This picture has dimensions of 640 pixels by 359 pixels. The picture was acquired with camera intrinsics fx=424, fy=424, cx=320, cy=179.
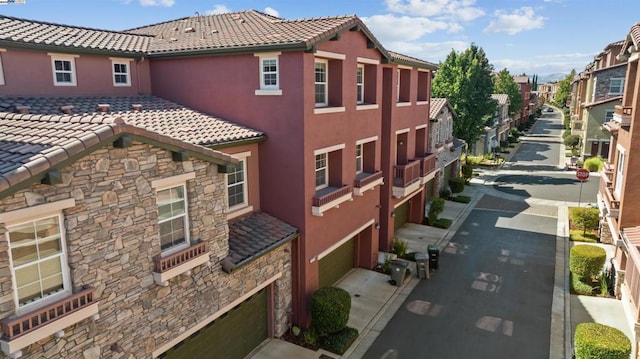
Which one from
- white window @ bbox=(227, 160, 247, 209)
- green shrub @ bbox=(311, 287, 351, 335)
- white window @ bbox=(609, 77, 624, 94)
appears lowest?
green shrub @ bbox=(311, 287, 351, 335)

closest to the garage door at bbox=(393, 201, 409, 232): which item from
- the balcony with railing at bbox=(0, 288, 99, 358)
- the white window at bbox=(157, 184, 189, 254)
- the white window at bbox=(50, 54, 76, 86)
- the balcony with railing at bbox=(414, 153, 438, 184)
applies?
the balcony with railing at bbox=(414, 153, 438, 184)

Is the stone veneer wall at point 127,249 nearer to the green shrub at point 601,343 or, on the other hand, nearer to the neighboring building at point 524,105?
the green shrub at point 601,343

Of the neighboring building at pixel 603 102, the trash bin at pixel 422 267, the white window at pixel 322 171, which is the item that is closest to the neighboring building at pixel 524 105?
the neighboring building at pixel 603 102

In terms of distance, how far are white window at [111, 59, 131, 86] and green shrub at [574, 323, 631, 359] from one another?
17.6m

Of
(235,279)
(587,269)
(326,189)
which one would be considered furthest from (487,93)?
(235,279)

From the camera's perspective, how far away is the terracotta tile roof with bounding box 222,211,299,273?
11627 mm

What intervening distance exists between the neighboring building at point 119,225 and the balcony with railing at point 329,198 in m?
1.15

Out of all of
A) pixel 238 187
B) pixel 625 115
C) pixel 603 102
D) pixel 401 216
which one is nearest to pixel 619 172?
pixel 625 115

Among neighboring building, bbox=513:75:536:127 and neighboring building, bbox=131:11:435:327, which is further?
neighboring building, bbox=513:75:536:127

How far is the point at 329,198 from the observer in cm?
1460

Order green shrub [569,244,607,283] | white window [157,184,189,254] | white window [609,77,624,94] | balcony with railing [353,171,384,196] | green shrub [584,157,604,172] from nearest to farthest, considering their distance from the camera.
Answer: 1. white window [157,184,189,254]
2. balcony with railing [353,171,384,196]
3. green shrub [569,244,607,283]
4. green shrub [584,157,604,172]
5. white window [609,77,624,94]

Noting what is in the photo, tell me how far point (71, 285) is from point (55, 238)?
3.03ft

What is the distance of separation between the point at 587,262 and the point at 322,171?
1158 cm

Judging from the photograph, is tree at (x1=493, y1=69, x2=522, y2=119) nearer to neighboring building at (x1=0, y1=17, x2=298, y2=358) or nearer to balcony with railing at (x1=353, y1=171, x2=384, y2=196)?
balcony with railing at (x1=353, y1=171, x2=384, y2=196)
